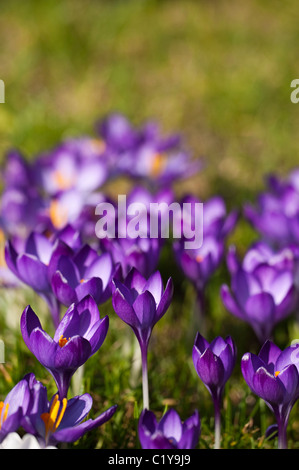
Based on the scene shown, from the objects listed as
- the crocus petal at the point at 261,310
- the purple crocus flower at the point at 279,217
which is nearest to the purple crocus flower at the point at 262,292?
the crocus petal at the point at 261,310

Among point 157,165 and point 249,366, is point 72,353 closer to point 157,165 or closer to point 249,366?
point 249,366

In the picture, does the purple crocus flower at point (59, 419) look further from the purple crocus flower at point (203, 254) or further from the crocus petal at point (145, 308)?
the purple crocus flower at point (203, 254)

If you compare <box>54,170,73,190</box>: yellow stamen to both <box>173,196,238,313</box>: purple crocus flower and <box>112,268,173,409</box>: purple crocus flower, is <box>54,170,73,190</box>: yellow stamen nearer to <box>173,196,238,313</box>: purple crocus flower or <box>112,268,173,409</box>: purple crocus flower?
<box>173,196,238,313</box>: purple crocus flower

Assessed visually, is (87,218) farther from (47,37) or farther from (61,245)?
(47,37)

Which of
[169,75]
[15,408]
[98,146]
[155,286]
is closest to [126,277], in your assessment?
[155,286]

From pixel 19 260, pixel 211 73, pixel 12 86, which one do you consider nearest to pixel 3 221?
pixel 19 260

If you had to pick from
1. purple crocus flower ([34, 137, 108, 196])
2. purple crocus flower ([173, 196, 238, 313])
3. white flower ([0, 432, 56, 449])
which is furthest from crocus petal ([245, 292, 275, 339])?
purple crocus flower ([34, 137, 108, 196])

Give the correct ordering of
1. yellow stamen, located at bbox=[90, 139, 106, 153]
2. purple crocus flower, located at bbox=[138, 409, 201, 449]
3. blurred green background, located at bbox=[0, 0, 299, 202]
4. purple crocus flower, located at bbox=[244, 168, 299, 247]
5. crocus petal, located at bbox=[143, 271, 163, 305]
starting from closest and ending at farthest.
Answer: purple crocus flower, located at bbox=[138, 409, 201, 449], crocus petal, located at bbox=[143, 271, 163, 305], purple crocus flower, located at bbox=[244, 168, 299, 247], yellow stamen, located at bbox=[90, 139, 106, 153], blurred green background, located at bbox=[0, 0, 299, 202]

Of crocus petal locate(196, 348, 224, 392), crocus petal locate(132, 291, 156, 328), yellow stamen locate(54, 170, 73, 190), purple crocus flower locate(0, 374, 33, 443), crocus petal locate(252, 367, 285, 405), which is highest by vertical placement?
yellow stamen locate(54, 170, 73, 190)
